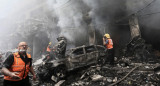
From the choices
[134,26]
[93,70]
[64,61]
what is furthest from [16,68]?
[134,26]

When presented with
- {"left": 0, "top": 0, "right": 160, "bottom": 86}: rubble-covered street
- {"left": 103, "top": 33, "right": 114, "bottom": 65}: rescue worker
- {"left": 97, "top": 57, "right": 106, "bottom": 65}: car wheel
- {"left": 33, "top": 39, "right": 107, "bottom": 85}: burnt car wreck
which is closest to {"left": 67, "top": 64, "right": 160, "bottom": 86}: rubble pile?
{"left": 0, "top": 0, "right": 160, "bottom": 86}: rubble-covered street

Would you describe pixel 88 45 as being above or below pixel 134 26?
below

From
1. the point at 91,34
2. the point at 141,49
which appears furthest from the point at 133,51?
the point at 91,34

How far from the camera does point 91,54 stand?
5848 millimetres

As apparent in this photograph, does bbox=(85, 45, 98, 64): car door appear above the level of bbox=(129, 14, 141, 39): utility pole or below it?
below

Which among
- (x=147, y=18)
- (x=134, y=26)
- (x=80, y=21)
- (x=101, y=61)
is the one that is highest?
(x=80, y=21)

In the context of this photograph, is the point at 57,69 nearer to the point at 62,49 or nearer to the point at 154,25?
the point at 62,49

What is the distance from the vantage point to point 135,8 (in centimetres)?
841

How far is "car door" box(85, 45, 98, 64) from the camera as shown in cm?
572

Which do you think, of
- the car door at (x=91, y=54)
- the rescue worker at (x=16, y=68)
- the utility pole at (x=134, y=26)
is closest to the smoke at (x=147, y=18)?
the utility pole at (x=134, y=26)

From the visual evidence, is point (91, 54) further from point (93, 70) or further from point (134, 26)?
point (134, 26)

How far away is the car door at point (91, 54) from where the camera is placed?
5719mm

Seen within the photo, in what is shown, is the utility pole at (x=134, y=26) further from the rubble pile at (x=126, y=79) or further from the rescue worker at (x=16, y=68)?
the rescue worker at (x=16, y=68)

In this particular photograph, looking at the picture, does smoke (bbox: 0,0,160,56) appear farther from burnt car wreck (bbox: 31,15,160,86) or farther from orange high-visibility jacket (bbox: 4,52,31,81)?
orange high-visibility jacket (bbox: 4,52,31,81)
